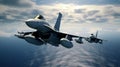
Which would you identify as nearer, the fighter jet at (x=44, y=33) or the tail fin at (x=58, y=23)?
the fighter jet at (x=44, y=33)

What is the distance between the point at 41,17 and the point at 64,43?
800cm

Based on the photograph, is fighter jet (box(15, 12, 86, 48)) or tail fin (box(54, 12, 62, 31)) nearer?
fighter jet (box(15, 12, 86, 48))

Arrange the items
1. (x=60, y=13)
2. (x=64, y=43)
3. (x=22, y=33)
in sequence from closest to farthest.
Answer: (x=64, y=43), (x=22, y=33), (x=60, y=13)

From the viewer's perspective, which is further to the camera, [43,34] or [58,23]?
[58,23]

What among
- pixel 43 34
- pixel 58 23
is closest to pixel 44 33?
pixel 43 34

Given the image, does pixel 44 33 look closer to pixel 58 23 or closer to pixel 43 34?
pixel 43 34

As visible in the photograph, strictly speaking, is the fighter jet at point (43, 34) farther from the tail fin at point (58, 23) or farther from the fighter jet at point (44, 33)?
the tail fin at point (58, 23)

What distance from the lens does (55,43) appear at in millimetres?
33531

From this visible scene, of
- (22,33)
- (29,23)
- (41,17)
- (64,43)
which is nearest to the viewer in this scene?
(29,23)

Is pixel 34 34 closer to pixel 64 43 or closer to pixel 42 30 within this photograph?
pixel 42 30

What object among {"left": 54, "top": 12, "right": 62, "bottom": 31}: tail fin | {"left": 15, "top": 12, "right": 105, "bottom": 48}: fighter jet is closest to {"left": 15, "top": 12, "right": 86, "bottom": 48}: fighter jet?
{"left": 15, "top": 12, "right": 105, "bottom": 48}: fighter jet

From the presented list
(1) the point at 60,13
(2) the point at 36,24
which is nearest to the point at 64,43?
(2) the point at 36,24

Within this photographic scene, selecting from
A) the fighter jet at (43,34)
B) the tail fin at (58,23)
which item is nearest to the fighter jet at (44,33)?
the fighter jet at (43,34)

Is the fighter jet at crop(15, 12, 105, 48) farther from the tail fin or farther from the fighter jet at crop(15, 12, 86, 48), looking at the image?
the tail fin
